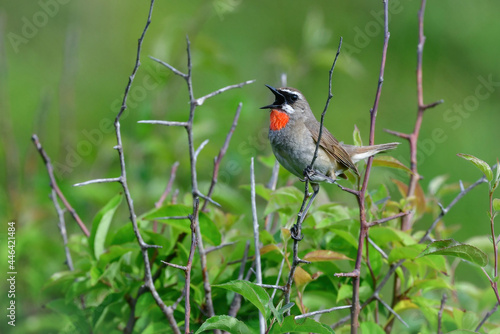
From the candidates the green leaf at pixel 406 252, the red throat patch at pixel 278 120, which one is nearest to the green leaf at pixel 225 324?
the green leaf at pixel 406 252

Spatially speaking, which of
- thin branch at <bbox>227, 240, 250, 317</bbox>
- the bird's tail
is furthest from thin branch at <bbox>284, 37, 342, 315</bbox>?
the bird's tail

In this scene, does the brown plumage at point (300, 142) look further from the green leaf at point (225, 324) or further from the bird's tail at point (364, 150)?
the green leaf at point (225, 324)

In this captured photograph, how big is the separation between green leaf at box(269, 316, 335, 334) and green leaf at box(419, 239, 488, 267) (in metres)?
0.40

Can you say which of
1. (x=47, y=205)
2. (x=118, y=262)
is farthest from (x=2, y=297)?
(x=118, y=262)

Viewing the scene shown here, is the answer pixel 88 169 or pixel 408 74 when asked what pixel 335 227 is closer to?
pixel 88 169

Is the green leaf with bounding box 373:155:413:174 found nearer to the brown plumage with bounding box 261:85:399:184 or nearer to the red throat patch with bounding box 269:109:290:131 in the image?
the brown plumage with bounding box 261:85:399:184

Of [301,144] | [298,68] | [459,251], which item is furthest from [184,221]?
[298,68]

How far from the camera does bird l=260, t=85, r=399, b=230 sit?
292 cm

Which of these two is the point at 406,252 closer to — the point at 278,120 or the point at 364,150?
the point at 278,120

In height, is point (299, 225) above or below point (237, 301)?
above

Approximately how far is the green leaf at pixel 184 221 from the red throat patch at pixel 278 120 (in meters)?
0.84

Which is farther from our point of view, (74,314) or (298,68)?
(298,68)

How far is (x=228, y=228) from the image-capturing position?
2826 millimetres

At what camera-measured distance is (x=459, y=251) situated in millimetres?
1913
